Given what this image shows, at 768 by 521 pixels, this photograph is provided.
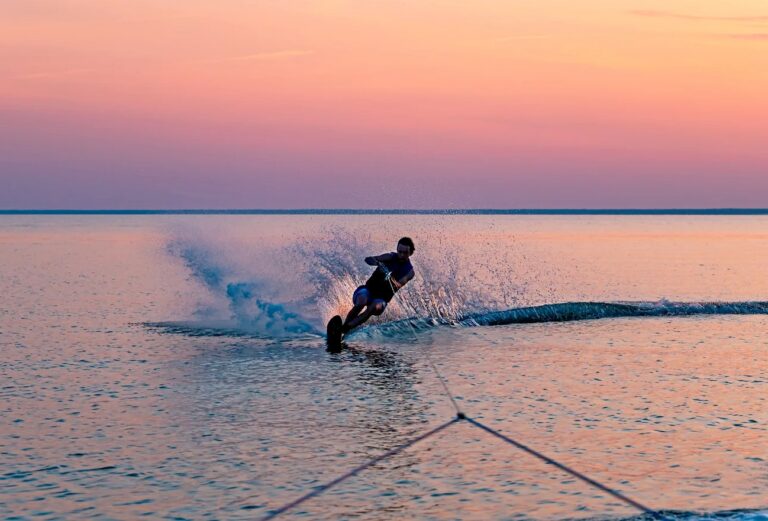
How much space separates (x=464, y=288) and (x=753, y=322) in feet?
24.4

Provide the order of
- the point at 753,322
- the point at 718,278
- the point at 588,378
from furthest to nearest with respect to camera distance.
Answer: the point at 718,278 → the point at 753,322 → the point at 588,378

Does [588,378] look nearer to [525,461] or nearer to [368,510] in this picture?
[525,461]

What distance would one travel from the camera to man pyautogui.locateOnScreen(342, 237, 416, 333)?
1729cm

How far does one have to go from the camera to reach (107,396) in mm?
12992

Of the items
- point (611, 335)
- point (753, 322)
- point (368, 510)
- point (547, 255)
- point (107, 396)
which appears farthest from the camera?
point (547, 255)

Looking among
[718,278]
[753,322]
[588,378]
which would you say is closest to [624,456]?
[588,378]

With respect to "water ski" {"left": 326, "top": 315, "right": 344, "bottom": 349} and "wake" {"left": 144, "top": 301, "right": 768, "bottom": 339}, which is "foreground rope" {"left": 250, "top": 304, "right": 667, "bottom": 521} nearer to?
"water ski" {"left": 326, "top": 315, "right": 344, "bottom": 349}

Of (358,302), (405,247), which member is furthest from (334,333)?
(405,247)

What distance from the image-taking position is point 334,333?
56.3 ft

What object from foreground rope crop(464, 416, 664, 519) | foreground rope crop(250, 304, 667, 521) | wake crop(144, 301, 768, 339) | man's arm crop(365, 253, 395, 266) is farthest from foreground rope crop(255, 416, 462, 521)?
wake crop(144, 301, 768, 339)

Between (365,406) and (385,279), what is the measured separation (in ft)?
18.3

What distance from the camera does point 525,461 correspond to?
9.55 m

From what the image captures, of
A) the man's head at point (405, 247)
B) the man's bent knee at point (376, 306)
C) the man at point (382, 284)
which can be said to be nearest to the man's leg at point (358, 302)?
the man at point (382, 284)

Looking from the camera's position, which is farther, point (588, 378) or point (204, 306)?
point (204, 306)
